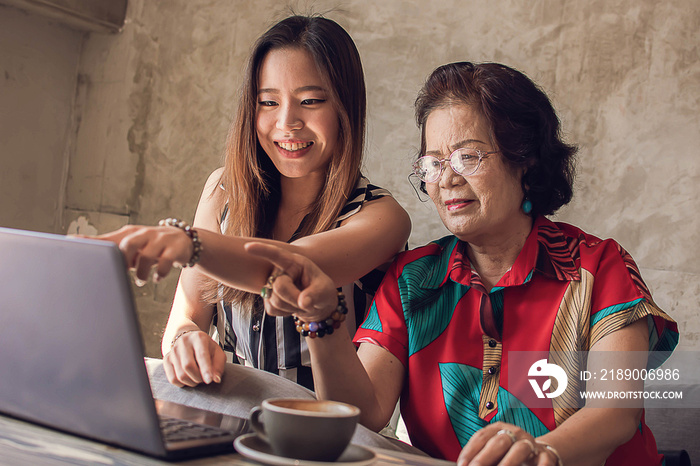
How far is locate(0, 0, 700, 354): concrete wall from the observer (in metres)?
2.70

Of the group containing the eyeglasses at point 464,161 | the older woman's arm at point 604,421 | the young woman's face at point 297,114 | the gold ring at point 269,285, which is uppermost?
the young woman's face at point 297,114

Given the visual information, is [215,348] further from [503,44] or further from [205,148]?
[205,148]

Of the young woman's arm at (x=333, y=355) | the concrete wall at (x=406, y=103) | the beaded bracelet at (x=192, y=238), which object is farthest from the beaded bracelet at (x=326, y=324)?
the concrete wall at (x=406, y=103)

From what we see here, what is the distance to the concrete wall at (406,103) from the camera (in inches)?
106

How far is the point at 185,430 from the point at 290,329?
0.99m

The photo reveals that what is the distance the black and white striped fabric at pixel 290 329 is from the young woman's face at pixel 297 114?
0.16 meters

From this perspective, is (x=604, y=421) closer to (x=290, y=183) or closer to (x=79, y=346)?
(x=79, y=346)

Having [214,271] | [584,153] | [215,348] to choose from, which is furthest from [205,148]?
[214,271]

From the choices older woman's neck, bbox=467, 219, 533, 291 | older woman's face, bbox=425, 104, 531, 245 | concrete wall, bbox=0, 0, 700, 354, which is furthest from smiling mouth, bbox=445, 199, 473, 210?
concrete wall, bbox=0, 0, 700, 354

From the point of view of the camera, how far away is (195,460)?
2.46ft

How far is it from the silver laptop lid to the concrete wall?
248cm

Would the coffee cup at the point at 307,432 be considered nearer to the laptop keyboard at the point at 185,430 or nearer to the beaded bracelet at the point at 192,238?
the laptop keyboard at the point at 185,430

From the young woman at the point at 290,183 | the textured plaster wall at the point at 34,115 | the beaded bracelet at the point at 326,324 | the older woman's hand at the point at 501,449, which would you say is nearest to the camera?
the older woman's hand at the point at 501,449

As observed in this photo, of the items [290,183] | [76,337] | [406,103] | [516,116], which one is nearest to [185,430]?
[76,337]
